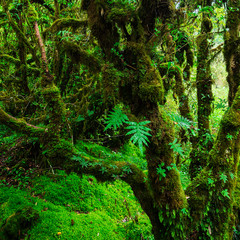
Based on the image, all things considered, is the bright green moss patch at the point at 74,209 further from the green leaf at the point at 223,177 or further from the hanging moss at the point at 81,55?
the hanging moss at the point at 81,55

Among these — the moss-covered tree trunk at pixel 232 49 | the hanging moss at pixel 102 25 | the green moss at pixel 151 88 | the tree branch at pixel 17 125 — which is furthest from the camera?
the moss-covered tree trunk at pixel 232 49

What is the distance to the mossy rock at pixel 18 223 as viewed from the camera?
296 cm

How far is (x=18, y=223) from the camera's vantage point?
10.2 feet

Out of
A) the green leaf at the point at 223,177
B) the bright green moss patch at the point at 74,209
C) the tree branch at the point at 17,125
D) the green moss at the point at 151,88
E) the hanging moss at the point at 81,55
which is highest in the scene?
the hanging moss at the point at 81,55

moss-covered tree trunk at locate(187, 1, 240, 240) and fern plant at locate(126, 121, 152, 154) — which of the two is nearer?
fern plant at locate(126, 121, 152, 154)

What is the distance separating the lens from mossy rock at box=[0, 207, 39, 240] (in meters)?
2.96

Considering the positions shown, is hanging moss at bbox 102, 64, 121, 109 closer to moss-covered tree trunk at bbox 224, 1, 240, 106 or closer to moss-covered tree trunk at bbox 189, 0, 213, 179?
moss-covered tree trunk at bbox 224, 1, 240, 106

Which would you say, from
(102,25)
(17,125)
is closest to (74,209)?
(17,125)

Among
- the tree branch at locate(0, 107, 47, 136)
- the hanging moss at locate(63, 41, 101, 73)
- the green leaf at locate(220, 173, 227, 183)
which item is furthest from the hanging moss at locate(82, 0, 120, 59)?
the green leaf at locate(220, 173, 227, 183)

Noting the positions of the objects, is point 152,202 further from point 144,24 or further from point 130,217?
point 144,24

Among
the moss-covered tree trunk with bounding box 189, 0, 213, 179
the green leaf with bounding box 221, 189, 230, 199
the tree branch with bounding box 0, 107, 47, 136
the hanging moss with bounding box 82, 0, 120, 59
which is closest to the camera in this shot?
the hanging moss with bounding box 82, 0, 120, 59

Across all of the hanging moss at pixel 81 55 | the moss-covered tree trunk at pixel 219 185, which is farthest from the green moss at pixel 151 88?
the moss-covered tree trunk at pixel 219 185

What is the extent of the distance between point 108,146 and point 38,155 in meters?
2.81

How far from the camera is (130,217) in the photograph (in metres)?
4.91
